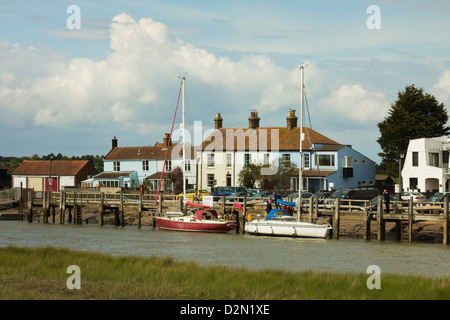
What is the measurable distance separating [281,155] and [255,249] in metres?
42.5

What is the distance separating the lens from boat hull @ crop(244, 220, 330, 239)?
45062mm

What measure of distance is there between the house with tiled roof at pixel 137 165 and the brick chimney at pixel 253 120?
30.4 ft

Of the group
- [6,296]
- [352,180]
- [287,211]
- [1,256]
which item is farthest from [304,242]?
[352,180]

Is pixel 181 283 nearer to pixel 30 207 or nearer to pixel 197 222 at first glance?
pixel 197 222

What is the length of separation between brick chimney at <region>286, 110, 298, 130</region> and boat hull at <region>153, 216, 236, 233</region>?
36.7 metres

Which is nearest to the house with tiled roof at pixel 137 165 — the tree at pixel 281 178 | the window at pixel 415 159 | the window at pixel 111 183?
the window at pixel 111 183

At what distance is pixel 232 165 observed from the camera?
84.9m

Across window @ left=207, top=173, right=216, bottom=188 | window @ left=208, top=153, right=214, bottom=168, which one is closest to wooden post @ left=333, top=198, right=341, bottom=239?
window @ left=207, top=173, right=216, bottom=188

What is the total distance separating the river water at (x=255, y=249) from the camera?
33.4 metres

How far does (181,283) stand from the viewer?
72.4ft

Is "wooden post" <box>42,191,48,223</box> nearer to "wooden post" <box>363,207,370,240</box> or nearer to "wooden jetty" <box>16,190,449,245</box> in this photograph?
"wooden jetty" <box>16,190,449,245</box>

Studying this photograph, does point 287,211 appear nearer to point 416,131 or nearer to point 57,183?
point 416,131

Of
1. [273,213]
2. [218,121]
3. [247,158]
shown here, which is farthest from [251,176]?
[273,213]
